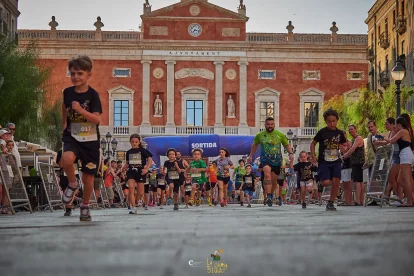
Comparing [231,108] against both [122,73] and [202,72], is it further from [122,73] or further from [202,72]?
[122,73]

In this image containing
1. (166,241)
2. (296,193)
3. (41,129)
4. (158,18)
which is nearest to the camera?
(166,241)

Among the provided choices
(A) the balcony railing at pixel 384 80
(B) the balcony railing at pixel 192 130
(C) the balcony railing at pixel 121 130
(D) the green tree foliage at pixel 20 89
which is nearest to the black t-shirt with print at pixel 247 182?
(D) the green tree foliage at pixel 20 89

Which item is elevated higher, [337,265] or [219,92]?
[219,92]

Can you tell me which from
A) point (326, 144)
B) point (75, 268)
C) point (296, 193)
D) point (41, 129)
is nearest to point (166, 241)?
point (75, 268)

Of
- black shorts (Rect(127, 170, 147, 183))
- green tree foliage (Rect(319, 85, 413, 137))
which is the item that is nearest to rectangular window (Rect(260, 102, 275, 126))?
green tree foliage (Rect(319, 85, 413, 137))

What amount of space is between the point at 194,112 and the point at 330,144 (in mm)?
43174

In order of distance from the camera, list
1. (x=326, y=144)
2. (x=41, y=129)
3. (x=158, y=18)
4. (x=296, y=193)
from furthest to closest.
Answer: (x=158, y=18) → (x=41, y=129) → (x=296, y=193) → (x=326, y=144)

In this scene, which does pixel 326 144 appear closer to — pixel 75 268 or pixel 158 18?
pixel 75 268

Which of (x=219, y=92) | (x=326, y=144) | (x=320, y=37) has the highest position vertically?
(x=320, y=37)

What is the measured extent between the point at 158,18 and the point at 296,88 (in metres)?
11.0

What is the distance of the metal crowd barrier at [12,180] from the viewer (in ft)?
44.3

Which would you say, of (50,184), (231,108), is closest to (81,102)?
(50,184)

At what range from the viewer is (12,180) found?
14234mm

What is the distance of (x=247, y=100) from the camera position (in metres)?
55.1
